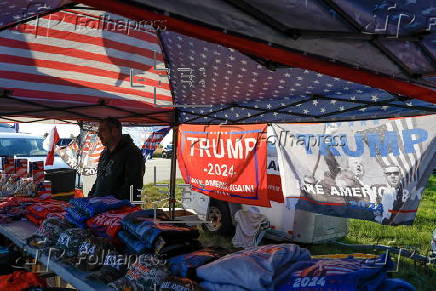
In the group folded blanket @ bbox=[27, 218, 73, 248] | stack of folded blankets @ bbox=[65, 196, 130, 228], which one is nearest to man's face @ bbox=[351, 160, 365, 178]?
stack of folded blankets @ bbox=[65, 196, 130, 228]

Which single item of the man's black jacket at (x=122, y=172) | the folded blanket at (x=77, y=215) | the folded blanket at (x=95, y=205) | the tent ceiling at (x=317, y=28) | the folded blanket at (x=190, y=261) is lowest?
the folded blanket at (x=190, y=261)

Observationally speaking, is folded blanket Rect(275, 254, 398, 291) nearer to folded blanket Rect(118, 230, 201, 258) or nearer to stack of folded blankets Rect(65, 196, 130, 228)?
folded blanket Rect(118, 230, 201, 258)

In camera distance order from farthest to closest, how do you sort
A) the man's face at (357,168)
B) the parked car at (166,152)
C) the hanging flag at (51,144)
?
the parked car at (166,152)
the hanging flag at (51,144)
the man's face at (357,168)

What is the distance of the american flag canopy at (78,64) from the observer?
10.9 feet

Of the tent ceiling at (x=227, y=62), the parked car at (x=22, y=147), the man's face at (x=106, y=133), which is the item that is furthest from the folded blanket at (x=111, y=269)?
the parked car at (x=22, y=147)

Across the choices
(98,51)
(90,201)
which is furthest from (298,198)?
(98,51)

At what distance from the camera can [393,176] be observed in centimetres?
356

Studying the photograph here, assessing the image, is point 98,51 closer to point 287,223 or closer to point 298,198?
point 298,198

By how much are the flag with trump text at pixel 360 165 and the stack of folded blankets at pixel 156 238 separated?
8.03ft

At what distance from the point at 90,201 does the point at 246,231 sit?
4.17 metres

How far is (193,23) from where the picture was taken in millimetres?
1352

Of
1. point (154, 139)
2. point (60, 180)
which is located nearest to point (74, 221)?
point (154, 139)

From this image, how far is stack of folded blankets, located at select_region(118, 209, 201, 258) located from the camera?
75.3 inches

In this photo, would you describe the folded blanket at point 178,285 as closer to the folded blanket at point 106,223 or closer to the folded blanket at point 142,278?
the folded blanket at point 142,278
